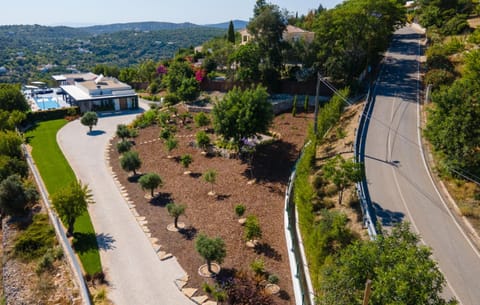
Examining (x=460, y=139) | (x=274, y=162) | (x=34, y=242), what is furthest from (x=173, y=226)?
(x=460, y=139)

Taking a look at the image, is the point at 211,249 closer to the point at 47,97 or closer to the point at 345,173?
the point at 345,173

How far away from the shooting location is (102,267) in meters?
17.5

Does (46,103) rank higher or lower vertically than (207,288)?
higher

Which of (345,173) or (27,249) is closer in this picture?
(345,173)

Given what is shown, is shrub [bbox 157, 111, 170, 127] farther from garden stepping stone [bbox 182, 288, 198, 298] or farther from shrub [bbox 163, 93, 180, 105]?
garden stepping stone [bbox 182, 288, 198, 298]

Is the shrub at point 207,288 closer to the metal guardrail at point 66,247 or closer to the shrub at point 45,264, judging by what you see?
the metal guardrail at point 66,247

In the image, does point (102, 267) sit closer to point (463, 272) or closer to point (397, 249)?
point (397, 249)

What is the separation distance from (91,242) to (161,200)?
5.74 m

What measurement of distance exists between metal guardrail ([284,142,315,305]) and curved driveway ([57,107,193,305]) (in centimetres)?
520

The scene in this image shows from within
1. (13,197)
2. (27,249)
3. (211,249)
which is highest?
(211,249)

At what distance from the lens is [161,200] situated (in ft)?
78.6

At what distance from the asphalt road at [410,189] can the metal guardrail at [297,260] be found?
15.8ft

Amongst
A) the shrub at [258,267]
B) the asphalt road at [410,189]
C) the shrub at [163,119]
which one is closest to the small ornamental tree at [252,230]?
the shrub at [258,267]

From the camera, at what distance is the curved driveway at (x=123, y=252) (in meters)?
15.6
